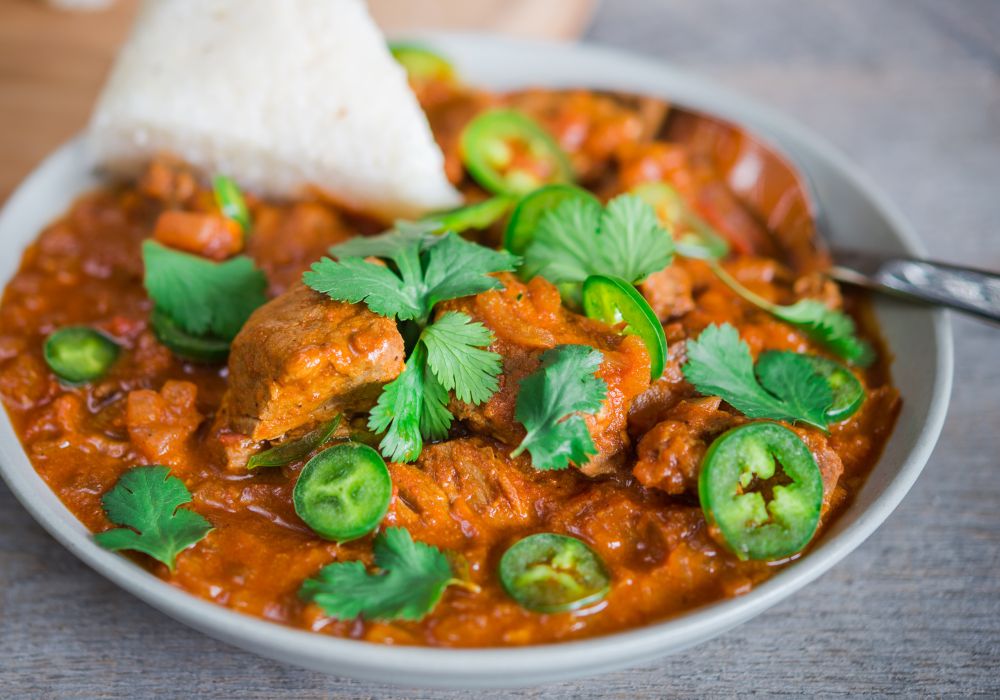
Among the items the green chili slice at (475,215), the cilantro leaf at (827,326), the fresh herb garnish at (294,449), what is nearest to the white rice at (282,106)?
Answer: the green chili slice at (475,215)

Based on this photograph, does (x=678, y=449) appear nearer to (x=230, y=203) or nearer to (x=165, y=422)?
(x=165, y=422)

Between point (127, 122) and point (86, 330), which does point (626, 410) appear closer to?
point (86, 330)

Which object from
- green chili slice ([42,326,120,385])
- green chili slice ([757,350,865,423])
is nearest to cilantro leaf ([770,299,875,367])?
green chili slice ([757,350,865,423])

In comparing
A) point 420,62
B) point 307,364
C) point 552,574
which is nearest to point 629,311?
point 552,574

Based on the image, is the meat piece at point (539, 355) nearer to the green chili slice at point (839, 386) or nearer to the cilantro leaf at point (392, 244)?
the cilantro leaf at point (392, 244)

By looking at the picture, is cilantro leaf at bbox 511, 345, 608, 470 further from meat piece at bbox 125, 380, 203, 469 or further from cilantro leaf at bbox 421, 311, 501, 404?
meat piece at bbox 125, 380, 203, 469

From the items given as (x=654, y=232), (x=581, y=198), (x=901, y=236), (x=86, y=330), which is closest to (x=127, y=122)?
(x=86, y=330)
